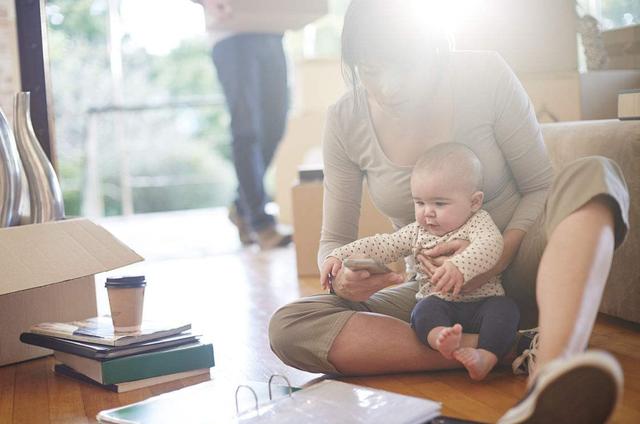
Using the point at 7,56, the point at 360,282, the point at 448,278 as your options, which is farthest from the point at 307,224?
the point at 448,278

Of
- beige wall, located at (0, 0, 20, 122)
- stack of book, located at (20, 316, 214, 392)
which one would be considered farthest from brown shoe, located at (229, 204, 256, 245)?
stack of book, located at (20, 316, 214, 392)

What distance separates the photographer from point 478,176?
161 cm

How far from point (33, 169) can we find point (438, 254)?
3.35ft

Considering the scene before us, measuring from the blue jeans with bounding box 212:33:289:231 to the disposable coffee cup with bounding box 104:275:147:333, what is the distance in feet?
6.79

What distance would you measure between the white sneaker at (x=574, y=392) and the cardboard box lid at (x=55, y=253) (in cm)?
107

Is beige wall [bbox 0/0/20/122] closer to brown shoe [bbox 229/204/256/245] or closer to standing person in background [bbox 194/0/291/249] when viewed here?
standing person in background [bbox 194/0/291/249]

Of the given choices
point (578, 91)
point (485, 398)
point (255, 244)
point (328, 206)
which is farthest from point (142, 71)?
point (485, 398)

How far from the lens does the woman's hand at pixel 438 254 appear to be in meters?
1.59

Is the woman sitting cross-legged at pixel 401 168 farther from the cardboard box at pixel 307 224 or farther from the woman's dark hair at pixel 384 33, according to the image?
the cardboard box at pixel 307 224

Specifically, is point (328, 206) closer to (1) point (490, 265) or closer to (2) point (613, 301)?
(1) point (490, 265)

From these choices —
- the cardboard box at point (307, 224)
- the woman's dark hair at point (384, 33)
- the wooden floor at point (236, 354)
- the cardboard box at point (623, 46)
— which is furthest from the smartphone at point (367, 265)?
the cardboard box at point (623, 46)

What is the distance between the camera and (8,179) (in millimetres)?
2012

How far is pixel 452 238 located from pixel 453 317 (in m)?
0.14

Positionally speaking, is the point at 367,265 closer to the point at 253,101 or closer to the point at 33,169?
the point at 33,169
